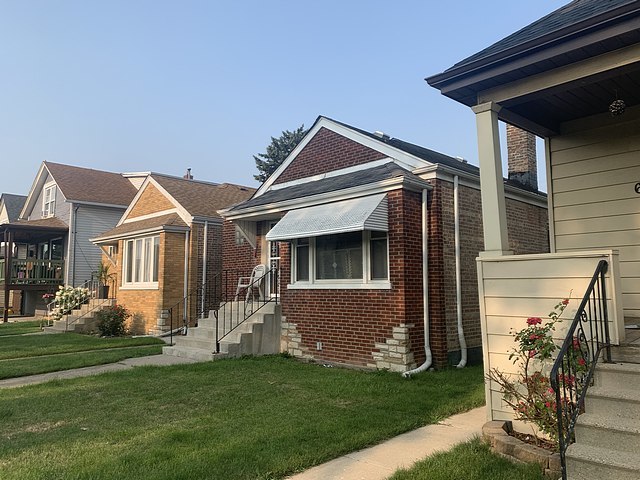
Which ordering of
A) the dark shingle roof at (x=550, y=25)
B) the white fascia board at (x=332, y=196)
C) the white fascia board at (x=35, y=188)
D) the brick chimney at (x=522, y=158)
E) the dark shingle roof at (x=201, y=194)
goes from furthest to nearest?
the white fascia board at (x=35, y=188)
the dark shingle roof at (x=201, y=194)
the brick chimney at (x=522, y=158)
the white fascia board at (x=332, y=196)
the dark shingle roof at (x=550, y=25)

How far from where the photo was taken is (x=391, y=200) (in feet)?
28.6

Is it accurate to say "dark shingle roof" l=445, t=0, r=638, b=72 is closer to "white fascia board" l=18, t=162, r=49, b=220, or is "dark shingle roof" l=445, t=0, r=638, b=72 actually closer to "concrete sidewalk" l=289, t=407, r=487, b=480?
"concrete sidewalk" l=289, t=407, r=487, b=480

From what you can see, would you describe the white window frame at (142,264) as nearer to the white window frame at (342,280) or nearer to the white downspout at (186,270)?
the white downspout at (186,270)

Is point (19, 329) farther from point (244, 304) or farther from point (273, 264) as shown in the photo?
point (273, 264)

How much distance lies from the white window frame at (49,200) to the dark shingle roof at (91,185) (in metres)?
0.91

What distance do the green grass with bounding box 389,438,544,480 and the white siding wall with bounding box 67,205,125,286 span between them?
75.9ft

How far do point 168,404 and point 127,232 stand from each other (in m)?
11.6

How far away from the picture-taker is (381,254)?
8.91m

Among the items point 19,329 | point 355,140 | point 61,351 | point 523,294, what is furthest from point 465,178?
point 19,329

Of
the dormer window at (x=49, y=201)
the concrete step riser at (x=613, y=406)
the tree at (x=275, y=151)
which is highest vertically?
the tree at (x=275, y=151)

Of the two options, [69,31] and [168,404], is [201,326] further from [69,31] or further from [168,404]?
[69,31]

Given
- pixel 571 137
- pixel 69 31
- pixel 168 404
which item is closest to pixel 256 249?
pixel 168 404

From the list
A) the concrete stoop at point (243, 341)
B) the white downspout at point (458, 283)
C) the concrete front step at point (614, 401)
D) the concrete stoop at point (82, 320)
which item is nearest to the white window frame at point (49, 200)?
the concrete stoop at point (82, 320)

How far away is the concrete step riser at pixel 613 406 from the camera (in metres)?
3.44
